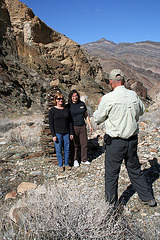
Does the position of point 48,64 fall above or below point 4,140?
above

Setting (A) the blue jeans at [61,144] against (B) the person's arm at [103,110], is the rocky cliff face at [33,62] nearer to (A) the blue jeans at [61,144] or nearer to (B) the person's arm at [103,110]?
(A) the blue jeans at [61,144]

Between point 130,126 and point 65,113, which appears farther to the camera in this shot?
point 65,113

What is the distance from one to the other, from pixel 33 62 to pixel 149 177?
1637 centimetres

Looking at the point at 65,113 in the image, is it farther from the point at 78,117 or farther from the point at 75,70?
the point at 75,70

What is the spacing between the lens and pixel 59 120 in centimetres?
407

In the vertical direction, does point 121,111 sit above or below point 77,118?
above

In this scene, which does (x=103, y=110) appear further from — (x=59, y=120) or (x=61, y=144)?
(x=61, y=144)

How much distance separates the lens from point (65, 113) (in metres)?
4.09

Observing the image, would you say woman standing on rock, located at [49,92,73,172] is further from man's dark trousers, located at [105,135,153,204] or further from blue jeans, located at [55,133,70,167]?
man's dark trousers, located at [105,135,153,204]

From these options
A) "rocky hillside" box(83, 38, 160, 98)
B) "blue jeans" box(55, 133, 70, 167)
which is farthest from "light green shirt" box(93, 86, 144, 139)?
"rocky hillside" box(83, 38, 160, 98)

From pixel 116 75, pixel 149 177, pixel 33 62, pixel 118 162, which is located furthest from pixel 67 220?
pixel 33 62

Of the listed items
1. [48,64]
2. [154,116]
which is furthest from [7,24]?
[154,116]

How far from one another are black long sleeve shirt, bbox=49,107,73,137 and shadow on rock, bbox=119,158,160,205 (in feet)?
5.75

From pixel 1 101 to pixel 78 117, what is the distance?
9340 mm
